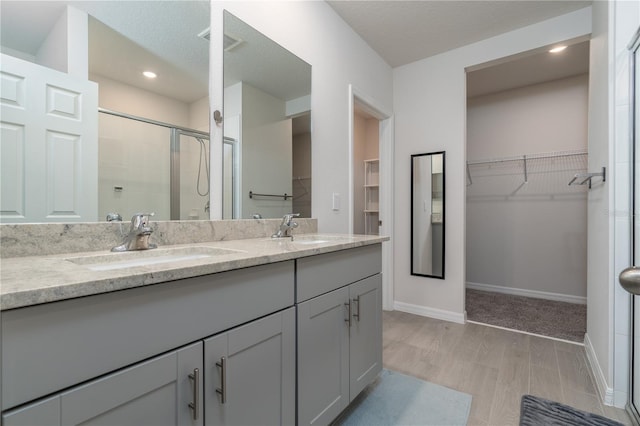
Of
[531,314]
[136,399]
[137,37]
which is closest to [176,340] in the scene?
[136,399]

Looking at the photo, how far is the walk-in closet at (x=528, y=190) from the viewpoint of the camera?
320 cm

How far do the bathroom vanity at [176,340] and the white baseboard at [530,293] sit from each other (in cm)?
321

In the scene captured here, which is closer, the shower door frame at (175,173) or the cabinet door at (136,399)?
the cabinet door at (136,399)

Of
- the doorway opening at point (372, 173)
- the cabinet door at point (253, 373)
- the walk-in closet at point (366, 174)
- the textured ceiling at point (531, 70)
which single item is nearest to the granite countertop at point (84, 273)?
the cabinet door at point (253, 373)

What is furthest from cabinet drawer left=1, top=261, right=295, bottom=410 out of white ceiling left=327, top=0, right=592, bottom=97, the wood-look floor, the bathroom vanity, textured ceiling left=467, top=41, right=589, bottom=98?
textured ceiling left=467, top=41, right=589, bottom=98

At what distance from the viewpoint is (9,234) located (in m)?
A: 0.89

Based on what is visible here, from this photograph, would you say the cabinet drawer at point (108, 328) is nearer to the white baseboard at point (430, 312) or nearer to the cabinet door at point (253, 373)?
the cabinet door at point (253, 373)

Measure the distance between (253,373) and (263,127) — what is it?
4.41 ft

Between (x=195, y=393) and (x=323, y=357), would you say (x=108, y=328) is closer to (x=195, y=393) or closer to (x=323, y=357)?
(x=195, y=393)

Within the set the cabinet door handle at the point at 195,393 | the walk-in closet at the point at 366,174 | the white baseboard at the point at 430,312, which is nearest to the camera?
the cabinet door handle at the point at 195,393

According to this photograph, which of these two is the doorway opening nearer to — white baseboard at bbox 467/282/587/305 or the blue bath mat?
the blue bath mat

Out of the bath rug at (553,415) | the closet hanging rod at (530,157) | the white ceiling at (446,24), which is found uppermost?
the white ceiling at (446,24)

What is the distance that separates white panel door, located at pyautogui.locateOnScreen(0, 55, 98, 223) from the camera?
904mm

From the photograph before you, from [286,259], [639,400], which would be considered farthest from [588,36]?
[286,259]
